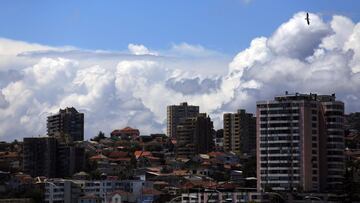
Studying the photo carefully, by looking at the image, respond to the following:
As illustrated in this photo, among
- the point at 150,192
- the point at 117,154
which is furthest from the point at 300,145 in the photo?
the point at 117,154

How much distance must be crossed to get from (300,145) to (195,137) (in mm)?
72780

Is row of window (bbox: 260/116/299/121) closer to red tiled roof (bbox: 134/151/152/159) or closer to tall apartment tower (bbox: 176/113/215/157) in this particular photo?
red tiled roof (bbox: 134/151/152/159)

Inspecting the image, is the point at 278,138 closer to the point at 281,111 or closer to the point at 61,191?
the point at 281,111

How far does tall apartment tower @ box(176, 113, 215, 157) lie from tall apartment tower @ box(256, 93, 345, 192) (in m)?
66.5

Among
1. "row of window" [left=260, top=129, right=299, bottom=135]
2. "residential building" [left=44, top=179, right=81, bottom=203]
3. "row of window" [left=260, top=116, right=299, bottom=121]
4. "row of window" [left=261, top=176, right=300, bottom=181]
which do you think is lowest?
"residential building" [left=44, top=179, right=81, bottom=203]

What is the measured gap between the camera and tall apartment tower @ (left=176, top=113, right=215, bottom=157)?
19525cm

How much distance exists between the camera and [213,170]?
547ft

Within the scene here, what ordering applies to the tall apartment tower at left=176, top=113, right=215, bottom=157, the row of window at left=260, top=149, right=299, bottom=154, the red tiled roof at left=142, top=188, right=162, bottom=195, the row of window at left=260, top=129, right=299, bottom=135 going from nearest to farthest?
the row of window at left=260, top=149, right=299, bottom=154, the row of window at left=260, top=129, right=299, bottom=135, the red tiled roof at left=142, top=188, right=162, bottom=195, the tall apartment tower at left=176, top=113, right=215, bottom=157

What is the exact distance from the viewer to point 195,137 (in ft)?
646

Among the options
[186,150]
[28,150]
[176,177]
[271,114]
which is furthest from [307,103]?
[186,150]

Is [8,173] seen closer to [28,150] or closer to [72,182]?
[28,150]

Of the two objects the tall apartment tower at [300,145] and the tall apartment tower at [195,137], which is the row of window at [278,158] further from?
the tall apartment tower at [195,137]

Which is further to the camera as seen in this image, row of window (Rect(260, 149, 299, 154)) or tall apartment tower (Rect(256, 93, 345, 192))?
row of window (Rect(260, 149, 299, 154))

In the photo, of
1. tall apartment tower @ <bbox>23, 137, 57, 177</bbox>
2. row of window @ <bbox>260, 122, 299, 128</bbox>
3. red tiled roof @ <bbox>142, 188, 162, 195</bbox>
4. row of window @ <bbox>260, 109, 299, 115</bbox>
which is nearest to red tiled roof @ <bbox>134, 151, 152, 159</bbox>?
tall apartment tower @ <bbox>23, 137, 57, 177</bbox>
